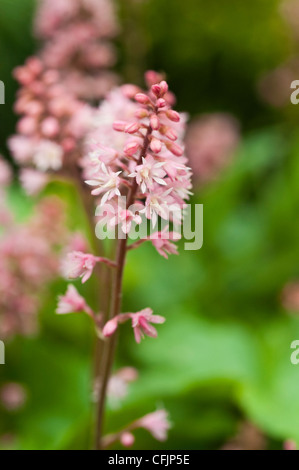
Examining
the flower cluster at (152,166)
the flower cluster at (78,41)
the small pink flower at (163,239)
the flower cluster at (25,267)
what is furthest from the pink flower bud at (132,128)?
the flower cluster at (78,41)

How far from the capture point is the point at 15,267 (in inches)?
39.9

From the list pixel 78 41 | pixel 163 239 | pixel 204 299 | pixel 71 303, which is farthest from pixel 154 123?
pixel 204 299

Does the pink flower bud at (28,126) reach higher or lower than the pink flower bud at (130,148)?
higher

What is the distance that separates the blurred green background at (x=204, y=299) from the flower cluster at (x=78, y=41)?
35 centimetres

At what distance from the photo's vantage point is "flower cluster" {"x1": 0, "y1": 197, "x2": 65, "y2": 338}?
38.4 inches

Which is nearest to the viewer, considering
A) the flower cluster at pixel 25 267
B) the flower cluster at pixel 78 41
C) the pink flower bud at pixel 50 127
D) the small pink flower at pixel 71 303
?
the small pink flower at pixel 71 303

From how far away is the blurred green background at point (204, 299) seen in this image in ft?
3.33

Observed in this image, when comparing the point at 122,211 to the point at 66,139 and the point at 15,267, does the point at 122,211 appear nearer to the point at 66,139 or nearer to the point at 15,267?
the point at 66,139

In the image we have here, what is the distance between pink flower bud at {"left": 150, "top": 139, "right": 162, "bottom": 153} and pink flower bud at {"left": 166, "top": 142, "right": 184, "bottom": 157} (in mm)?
35

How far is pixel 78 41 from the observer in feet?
3.92

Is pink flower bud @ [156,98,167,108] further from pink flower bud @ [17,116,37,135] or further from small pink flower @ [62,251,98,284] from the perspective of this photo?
pink flower bud @ [17,116,37,135]

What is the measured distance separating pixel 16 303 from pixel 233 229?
0.80m

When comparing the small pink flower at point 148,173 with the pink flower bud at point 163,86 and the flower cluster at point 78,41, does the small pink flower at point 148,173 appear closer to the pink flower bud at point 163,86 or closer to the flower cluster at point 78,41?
the pink flower bud at point 163,86
